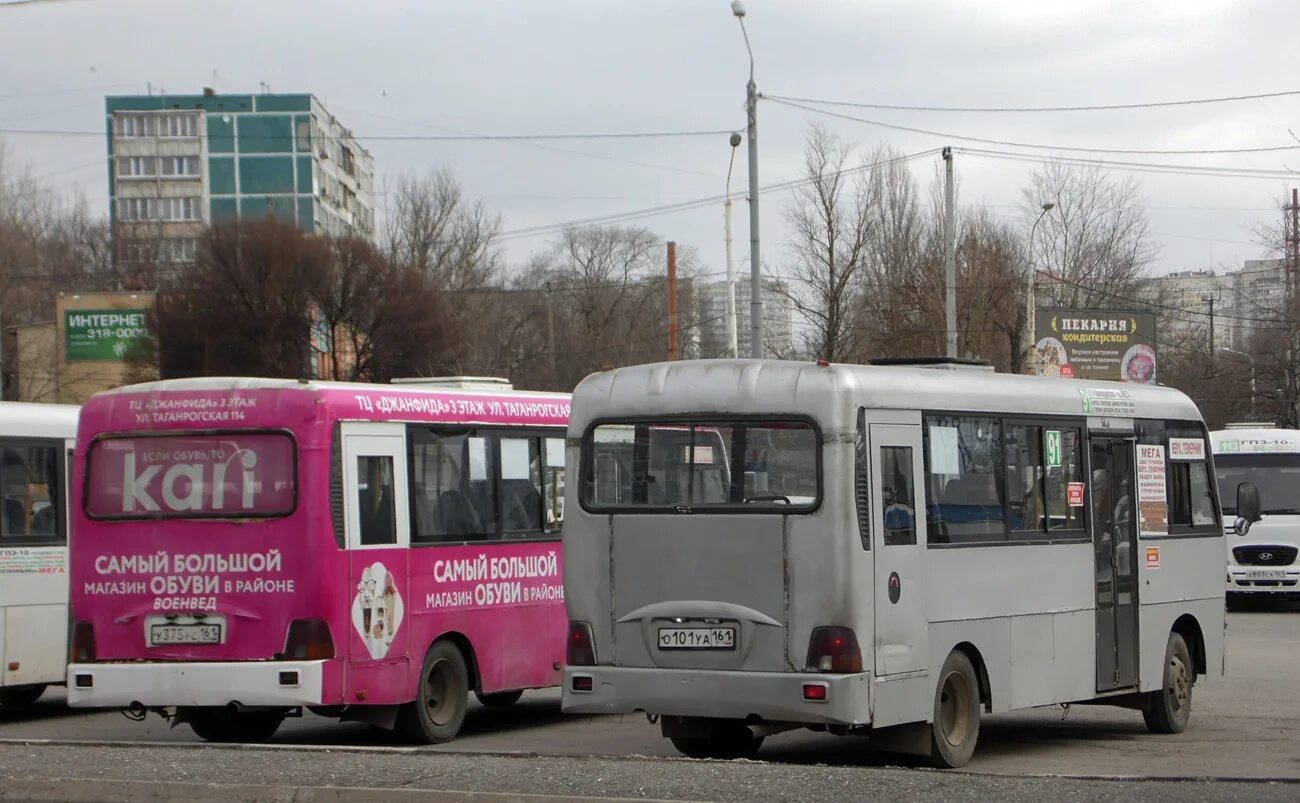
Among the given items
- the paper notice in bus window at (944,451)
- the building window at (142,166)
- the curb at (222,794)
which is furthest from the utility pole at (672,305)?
the building window at (142,166)

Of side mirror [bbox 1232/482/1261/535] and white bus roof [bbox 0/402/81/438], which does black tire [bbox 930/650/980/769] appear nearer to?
side mirror [bbox 1232/482/1261/535]

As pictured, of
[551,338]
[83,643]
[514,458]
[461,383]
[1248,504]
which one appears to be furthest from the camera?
[551,338]

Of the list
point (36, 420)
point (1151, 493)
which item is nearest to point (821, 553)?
point (1151, 493)

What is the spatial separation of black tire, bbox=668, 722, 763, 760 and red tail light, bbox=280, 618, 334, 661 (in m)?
2.40

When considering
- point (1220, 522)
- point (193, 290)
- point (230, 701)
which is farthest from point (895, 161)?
point (230, 701)

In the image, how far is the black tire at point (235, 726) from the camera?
12.9m

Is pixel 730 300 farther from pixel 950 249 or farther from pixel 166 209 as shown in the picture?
pixel 166 209

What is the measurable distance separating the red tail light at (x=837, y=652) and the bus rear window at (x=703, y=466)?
726 mm

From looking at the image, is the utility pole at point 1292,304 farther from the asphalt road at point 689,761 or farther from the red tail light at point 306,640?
the red tail light at point 306,640

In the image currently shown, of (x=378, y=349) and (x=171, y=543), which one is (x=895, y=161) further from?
(x=171, y=543)

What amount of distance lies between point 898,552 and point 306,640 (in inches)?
158

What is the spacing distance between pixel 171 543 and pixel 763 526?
4366 mm

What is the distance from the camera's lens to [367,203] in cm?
14775

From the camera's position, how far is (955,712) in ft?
35.9
